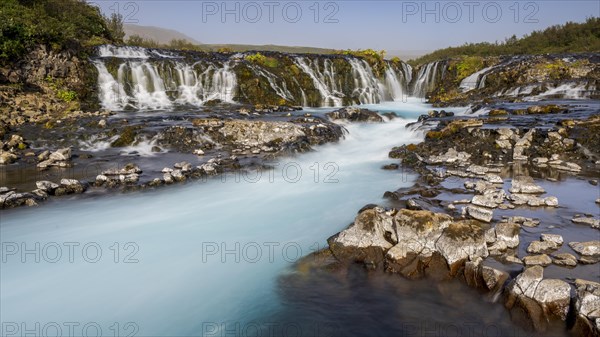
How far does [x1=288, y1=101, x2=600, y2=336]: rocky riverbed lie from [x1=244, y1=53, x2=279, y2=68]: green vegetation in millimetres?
19397

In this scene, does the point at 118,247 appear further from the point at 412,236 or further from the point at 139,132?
the point at 139,132

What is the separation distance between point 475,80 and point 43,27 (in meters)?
29.5

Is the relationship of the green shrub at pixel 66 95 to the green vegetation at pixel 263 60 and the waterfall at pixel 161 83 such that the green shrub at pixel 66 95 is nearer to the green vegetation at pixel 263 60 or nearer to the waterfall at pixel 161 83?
the waterfall at pixel 161 83

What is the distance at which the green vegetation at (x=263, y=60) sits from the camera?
96.9 feet

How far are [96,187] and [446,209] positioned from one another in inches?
355

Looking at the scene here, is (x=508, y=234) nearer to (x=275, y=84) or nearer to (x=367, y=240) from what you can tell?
(x=367, y=240)

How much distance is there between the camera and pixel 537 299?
4.90 meters

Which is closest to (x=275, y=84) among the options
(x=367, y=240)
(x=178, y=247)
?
(x=178, y=247)

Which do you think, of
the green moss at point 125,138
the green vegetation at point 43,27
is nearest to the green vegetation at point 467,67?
the green moss at point 125,138

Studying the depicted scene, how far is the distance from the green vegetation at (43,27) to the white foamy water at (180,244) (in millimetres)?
16222

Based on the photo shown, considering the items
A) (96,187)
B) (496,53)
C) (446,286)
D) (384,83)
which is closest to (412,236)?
(446,286)

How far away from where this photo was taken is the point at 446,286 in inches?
223

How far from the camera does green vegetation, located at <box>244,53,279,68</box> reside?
29547 millimetres

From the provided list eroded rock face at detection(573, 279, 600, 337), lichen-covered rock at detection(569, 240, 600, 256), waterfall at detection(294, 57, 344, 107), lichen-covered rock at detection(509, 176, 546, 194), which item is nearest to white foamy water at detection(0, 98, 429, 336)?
lichen-covered rock at detection(509, 176, 546, 194)
